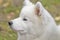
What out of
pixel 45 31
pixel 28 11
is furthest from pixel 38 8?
pixel 45 31

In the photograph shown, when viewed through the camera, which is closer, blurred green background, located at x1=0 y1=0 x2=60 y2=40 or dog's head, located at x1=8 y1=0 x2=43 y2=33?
dog's head, located at x1=8 y1=0 x2=43 y2=33

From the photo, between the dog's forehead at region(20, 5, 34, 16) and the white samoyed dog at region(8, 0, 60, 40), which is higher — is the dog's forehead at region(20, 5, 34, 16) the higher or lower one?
the higher one

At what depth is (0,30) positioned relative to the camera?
18.9 feet

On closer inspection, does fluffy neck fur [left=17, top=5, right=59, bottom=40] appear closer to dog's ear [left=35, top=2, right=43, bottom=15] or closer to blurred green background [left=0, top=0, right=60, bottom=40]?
dog's ear [left=35, top=2, right=43, bottom=15]

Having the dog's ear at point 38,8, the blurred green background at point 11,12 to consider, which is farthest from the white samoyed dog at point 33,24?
the blurred green background at point 11,12

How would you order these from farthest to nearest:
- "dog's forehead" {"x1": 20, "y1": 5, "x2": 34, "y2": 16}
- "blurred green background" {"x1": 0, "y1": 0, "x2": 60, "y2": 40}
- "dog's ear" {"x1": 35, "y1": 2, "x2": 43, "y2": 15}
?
"blurred green background" {"x1": 0, "y1": 0, "x2": 60, "y2": 40}, "dog's forehead" {"x1": 20, "y1": 5, "x2": 34, "y2": 16}, "dog's ear" {"x1": 35, "y1": 2, "x2": 43, "y2": 15}

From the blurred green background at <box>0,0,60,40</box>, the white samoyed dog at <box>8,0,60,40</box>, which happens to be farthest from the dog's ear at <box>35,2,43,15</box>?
the blurred green background at <box>0,0,60,40</box>

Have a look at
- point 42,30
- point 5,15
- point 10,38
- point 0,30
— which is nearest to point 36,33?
point 42,30

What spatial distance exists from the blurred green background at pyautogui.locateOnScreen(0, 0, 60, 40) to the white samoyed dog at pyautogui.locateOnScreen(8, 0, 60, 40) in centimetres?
126

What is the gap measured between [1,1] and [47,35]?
3.13 metres

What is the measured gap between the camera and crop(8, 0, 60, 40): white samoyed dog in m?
4.06

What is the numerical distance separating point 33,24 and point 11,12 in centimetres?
243

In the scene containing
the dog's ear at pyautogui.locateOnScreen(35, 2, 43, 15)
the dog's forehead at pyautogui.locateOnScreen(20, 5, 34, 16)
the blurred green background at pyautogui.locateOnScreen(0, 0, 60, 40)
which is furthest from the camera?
the blurred green background at pyautogui.locateOnScreen(0, 0, 60, 40)

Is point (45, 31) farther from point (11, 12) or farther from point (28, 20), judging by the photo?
point (11, 12)
